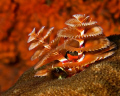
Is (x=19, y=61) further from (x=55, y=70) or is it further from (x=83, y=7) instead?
(x=55, y=70)

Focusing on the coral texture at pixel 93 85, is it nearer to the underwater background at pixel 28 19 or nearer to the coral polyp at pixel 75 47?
the coral polyp at pixel 75 47

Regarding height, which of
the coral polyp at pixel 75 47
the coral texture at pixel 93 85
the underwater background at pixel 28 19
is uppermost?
the underwater background at pixel 28 19

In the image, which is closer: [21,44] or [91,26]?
[91,26]

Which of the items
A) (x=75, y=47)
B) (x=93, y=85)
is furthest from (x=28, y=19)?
(x=93, y=85)

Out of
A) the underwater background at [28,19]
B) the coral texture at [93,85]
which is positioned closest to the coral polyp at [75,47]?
the coral texture at [93,85]

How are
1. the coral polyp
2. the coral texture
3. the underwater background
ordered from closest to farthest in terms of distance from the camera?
the coral texture → the coral polyp → the underwater background

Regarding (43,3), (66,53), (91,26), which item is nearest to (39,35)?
(66,53)

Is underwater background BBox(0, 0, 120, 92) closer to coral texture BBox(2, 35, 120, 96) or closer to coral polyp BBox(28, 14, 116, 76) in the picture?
coral polyp BBox(28, 14, 116, 76)

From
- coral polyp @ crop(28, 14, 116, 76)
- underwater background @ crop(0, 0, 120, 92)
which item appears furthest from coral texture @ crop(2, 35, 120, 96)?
underwater background @ crop(0, 0, 120, 92)
